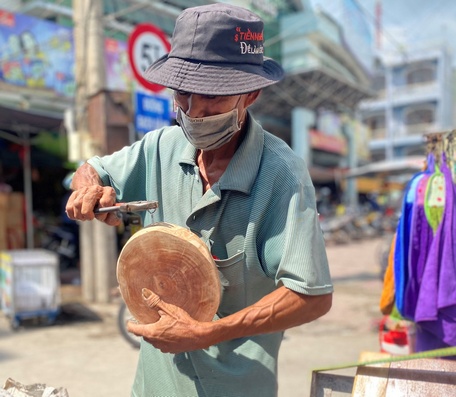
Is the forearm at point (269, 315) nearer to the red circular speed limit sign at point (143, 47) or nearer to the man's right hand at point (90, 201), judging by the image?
the man's right hand at point (90, 201)

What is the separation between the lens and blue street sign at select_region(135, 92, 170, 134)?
17.3 feet

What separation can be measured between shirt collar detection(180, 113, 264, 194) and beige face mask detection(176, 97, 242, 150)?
2.1 inches

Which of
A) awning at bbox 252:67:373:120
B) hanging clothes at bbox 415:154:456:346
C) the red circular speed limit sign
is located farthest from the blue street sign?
awning at bbox 252:67:373:120

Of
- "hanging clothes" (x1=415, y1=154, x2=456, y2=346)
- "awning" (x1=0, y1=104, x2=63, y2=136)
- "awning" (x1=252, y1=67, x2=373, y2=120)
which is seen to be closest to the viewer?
"hanging clothes" (x1=415, y1=154, x2=456, y2=346)

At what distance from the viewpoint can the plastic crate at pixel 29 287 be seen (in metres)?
5.30

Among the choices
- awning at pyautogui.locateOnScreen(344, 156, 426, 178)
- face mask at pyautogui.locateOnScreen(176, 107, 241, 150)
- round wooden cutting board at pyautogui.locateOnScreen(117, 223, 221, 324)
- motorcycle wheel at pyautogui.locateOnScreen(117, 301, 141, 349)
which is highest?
awning at pyautogui.locateOnScreen(344, 156, 426, 178)

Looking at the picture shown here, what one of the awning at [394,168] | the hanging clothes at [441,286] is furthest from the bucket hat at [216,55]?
the awning at [394,168]

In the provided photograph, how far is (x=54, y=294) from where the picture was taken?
18.0ft

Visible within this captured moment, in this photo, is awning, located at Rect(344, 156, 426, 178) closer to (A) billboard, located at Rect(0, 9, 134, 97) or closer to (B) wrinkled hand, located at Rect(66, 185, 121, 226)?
(A) billboard, located at Rect(0, 9, 134, 97)

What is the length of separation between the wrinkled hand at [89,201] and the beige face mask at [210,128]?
274 mm

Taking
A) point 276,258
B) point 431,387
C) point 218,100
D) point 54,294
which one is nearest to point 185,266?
point 276,258

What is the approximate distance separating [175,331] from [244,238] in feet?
0.99

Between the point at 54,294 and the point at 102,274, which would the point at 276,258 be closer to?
the point at 54,294

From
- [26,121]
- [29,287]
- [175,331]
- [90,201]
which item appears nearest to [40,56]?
[26,121]
